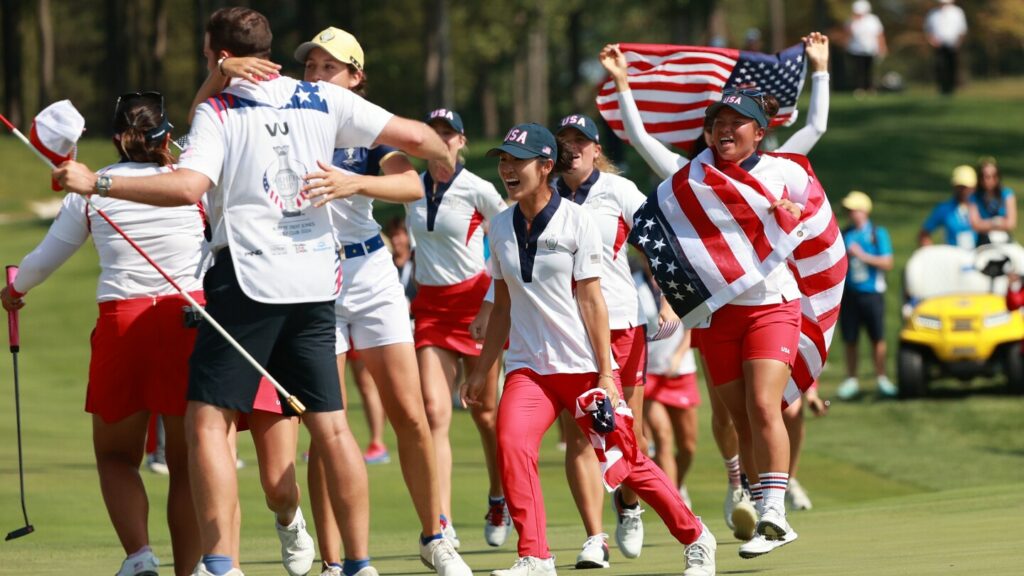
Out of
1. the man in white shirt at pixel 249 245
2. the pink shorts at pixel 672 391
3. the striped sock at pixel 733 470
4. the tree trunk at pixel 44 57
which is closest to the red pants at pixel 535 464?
the man in white shirt at pixel 249 245

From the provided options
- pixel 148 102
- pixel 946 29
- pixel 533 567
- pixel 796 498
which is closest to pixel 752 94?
pixel 533 567

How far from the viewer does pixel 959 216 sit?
18.8 m

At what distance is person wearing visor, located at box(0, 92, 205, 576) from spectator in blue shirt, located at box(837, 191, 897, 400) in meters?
12.2

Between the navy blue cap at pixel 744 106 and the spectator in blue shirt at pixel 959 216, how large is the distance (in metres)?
10.7

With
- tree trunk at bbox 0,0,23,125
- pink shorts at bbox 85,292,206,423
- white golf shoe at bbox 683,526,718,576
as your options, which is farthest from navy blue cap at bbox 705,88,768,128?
tree trunk at bbox 0,0,23,125

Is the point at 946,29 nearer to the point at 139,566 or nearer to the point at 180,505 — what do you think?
the point at 180,505

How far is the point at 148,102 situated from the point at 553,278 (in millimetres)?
1897

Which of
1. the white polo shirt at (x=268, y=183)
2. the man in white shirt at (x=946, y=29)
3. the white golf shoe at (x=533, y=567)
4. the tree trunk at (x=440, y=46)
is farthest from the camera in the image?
the tree trunk at (x=440, y=46)

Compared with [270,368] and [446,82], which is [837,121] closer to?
[446,82]

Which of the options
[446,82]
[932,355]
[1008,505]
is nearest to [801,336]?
[1008,505]

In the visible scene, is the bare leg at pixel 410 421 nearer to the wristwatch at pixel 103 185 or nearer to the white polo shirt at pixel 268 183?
the white polo shirt at pixel 268 183

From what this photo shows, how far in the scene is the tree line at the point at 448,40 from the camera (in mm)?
51312

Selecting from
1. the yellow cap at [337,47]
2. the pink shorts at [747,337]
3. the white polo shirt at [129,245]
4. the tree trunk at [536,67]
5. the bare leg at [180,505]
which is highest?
the yellow cap at [337,47]

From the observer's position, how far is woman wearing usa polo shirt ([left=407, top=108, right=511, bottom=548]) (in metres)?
10.3
